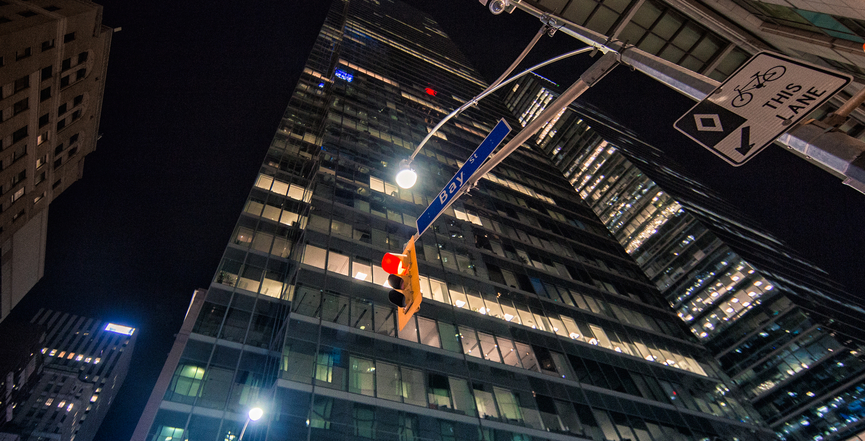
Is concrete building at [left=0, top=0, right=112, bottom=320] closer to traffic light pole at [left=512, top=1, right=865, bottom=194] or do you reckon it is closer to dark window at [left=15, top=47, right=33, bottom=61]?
dark window at [left=15, top=47, right=33, bottom=61]

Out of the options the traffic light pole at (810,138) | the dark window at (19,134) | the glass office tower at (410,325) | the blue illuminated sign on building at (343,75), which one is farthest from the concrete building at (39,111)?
the traffic light pole at (810,138)

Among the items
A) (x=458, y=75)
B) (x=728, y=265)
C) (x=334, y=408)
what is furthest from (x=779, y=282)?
(x=334, y=408)

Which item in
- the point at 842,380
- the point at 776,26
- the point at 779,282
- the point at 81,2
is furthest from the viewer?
the point at 779,282

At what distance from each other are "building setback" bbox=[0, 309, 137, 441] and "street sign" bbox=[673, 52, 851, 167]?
449 feet

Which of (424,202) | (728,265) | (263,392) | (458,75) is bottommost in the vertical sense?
(263,392)

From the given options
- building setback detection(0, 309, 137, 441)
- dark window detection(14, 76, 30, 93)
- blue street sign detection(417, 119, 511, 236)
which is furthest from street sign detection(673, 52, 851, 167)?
building setback detection(0, 309, 137, 441)

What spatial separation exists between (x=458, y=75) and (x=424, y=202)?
2098 inches

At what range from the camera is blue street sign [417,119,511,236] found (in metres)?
6.84

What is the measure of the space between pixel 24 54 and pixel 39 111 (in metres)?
7.07

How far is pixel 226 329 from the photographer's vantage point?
59.9ft

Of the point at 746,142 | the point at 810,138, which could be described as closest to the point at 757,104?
the point at 746,142

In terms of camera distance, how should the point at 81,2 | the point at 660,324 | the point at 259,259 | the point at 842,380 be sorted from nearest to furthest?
the point at 259,259 < the point at 660,324 < the point at 81,2 < the point at 842,380

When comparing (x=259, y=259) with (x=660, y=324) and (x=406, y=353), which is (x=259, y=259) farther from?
(x=660, y=324)

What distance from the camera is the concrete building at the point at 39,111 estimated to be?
110 ft
